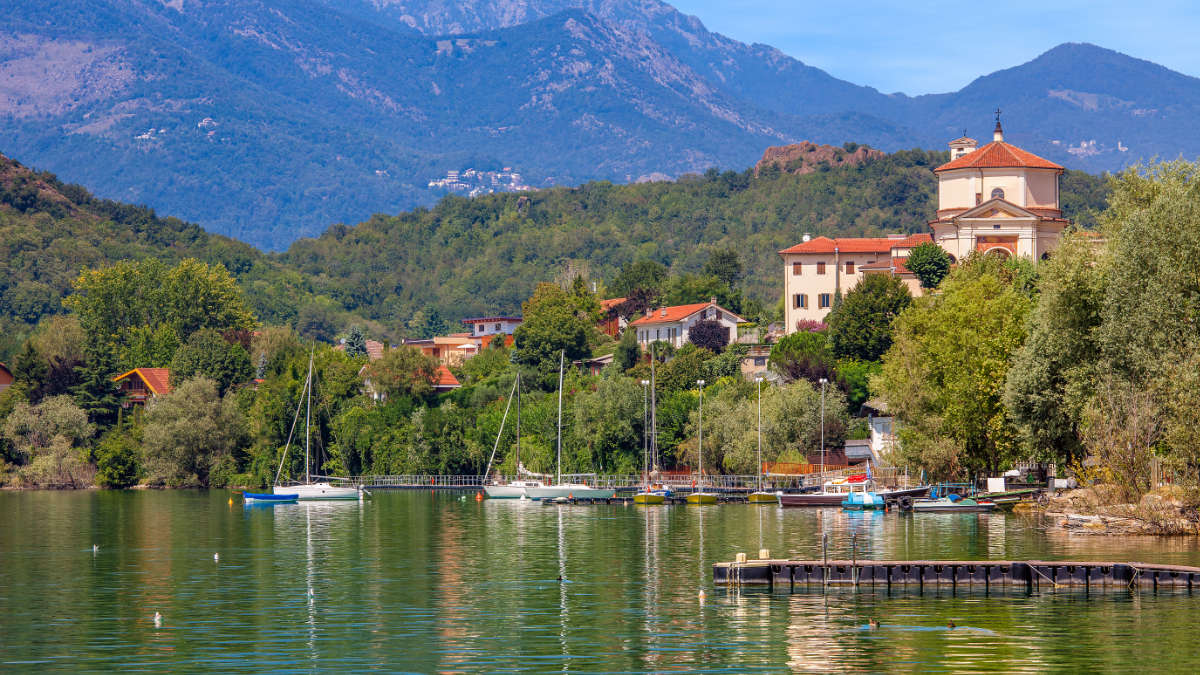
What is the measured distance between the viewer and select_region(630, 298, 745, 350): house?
14738cm

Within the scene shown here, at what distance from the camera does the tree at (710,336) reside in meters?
143

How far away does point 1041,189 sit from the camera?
12725 centimetres

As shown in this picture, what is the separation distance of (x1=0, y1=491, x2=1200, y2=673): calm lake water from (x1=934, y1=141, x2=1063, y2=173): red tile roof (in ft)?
172

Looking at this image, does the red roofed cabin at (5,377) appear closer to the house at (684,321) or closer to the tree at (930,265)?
the house at (684,321)

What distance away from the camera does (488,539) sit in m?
76.8

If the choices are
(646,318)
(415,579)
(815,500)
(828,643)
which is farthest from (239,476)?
(828,643)

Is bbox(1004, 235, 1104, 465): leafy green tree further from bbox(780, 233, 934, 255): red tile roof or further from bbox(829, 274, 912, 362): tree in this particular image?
bbox(780, 233, 934, 255): red tile roof

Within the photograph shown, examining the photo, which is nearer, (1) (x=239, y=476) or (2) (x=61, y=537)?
(2) (x=61, y=537)

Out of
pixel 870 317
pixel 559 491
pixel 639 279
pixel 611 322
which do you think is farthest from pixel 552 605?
pixel 639 279

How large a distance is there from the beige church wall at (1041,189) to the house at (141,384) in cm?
9287

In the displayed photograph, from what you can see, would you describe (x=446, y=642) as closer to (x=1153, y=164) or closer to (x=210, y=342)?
(x=1153, y=164)

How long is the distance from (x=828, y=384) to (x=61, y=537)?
5995cm

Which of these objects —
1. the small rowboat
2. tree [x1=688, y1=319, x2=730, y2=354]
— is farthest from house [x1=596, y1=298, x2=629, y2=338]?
the small rowboat

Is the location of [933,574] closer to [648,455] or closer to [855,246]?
[648,455]
